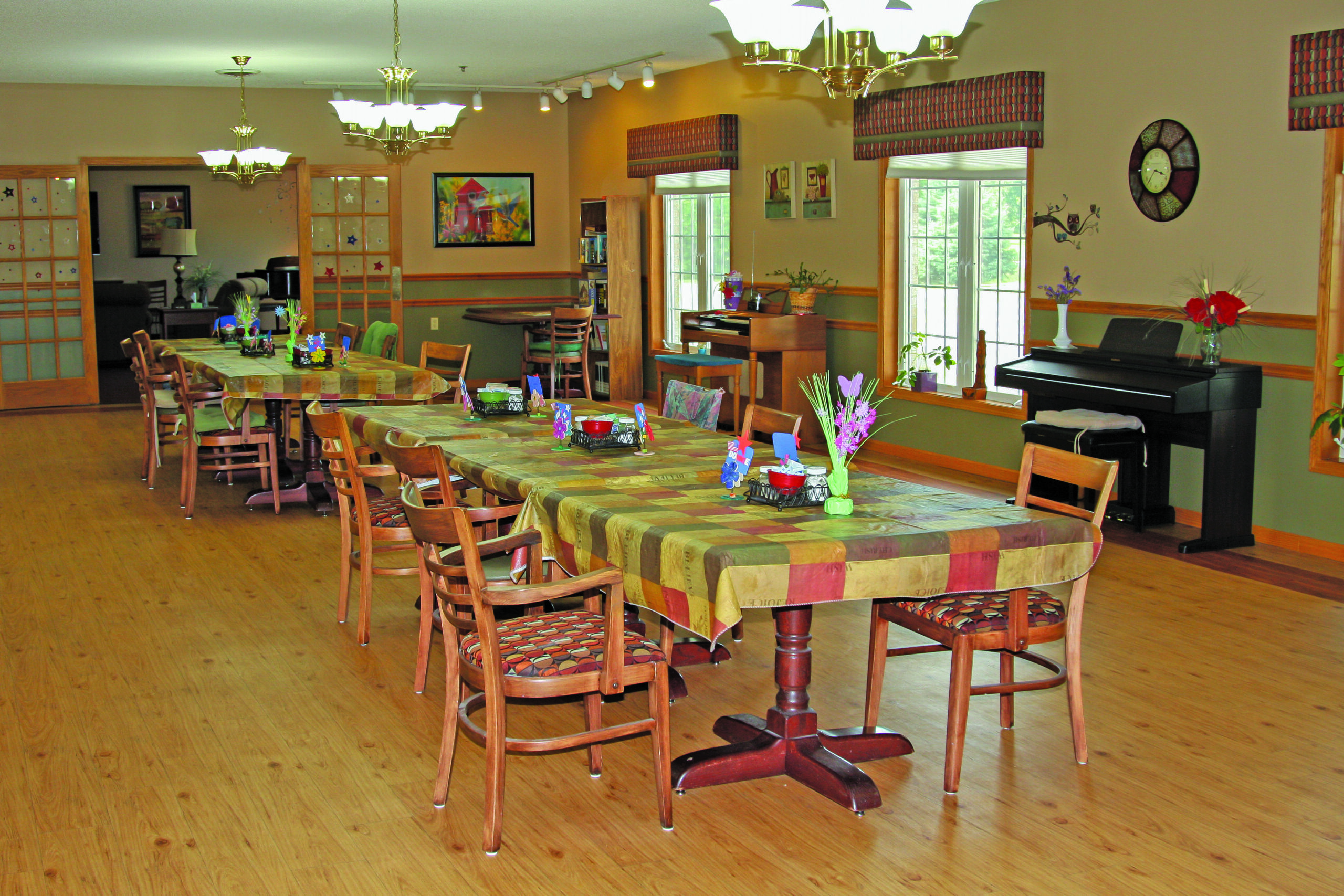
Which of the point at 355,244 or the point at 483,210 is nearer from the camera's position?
the point at 355,244

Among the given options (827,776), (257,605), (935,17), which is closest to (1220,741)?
(827,776)

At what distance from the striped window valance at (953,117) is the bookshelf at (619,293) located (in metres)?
3.34

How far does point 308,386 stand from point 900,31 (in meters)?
3.81

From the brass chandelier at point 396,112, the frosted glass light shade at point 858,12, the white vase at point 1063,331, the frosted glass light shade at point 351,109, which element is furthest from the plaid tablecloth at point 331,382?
the frosted glass light shade at point 858,12

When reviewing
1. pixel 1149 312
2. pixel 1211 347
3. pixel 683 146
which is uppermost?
pixel 683 146

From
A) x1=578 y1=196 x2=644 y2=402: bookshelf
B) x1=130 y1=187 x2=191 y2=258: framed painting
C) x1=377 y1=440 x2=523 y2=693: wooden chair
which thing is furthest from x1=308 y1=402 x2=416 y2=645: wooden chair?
x1=130 y1=187 x2=191 y2=258: framed painting

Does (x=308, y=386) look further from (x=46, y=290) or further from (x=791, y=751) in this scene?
(x=46, y=290)

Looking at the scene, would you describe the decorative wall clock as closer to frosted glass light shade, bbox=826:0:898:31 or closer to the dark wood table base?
frosted glass light shade, bbox=826:0:898:31

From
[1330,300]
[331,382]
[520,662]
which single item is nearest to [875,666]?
[520,662]

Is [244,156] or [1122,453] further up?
[244,156]

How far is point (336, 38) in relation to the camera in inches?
341

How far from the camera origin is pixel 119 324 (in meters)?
14.3

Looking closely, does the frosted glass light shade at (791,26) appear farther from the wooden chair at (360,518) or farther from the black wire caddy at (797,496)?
the wooden chair at (360,518)

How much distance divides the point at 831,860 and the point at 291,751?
1574 mm
